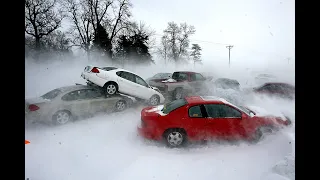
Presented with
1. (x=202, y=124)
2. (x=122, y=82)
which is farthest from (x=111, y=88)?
(x=202, y=124)

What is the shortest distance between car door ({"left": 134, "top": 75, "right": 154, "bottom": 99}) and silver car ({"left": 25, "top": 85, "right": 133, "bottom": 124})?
191 millimetres

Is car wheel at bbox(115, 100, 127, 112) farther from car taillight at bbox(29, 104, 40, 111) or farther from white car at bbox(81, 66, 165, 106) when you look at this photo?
car taillight at bbox(29, 104, 40, 111)

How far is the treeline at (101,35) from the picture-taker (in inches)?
119

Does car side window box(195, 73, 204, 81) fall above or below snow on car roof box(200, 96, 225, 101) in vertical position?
above

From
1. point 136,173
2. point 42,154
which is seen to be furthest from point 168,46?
point 42,154

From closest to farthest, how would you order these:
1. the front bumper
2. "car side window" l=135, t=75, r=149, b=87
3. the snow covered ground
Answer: the snow covered ground < the front bumper < "car side window" l=135, t=75, r=149, b=87

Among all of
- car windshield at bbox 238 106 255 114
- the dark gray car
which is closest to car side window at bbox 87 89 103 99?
the dark gray car

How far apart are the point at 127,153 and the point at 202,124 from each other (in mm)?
1134

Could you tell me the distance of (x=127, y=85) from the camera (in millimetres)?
3211

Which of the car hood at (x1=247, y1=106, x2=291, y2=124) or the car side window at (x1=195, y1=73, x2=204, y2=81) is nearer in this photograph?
the car hood at (x1=247, y1=106, x2=291, y2=124)

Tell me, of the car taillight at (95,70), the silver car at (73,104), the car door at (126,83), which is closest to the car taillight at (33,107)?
the silver car at (73,104)

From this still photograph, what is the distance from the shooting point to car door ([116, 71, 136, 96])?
3180mm
